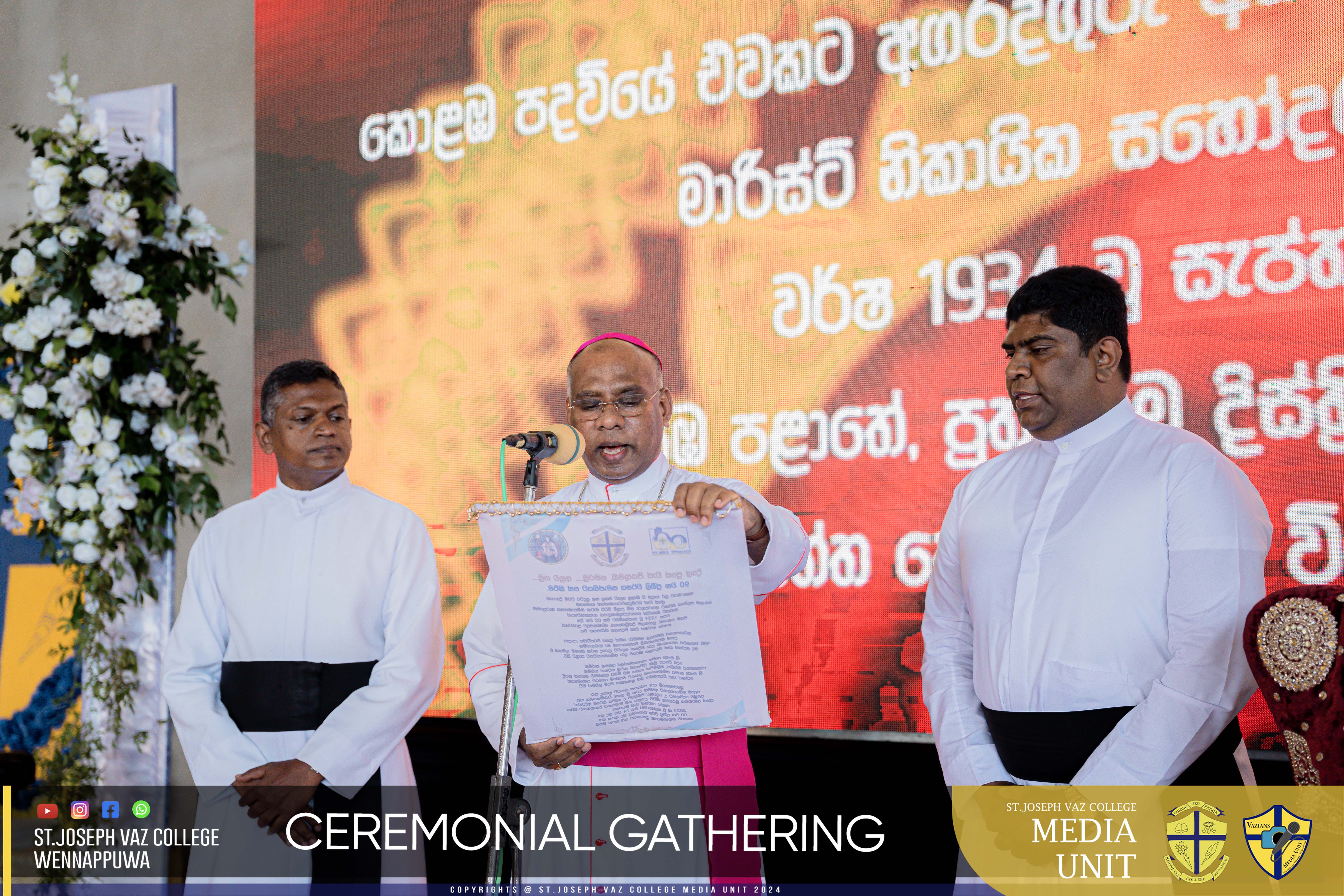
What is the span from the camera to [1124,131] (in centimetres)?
360

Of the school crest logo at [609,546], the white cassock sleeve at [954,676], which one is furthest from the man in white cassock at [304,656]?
the white cassock sleeve at [954,676]

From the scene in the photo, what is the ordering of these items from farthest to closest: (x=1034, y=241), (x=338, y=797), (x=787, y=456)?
1. (x=787, y=456)
2. (x=1034, y=241)
3. (x=338, y=797)

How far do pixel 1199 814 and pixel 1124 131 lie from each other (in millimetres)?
2213

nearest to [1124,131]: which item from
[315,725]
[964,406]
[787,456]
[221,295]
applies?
[964,406]

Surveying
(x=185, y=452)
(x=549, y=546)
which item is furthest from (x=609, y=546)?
(x=185, y=452)

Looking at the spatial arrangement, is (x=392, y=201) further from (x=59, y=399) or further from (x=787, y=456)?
(x=787, y=456)

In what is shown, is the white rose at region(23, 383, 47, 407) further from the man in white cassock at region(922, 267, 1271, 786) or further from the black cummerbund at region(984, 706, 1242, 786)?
the black cummerbund at region(984, 706, 1242, 786)

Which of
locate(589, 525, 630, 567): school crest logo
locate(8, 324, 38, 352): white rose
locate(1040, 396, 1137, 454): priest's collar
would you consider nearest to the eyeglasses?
locate(589, 525, 630, 567): school crest logo

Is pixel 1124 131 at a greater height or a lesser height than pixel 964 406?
greater

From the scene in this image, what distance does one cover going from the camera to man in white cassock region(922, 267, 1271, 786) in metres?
2.36

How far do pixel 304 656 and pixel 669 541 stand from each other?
1534 mm

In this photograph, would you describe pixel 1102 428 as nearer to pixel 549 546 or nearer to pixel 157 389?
pixel 549 546

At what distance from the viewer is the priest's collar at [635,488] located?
2.85m

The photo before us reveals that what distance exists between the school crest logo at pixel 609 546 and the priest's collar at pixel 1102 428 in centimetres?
119
